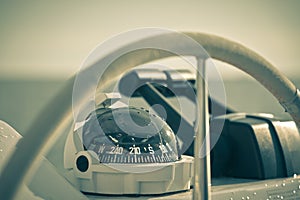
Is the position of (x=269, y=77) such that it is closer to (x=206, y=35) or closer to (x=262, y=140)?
(x=206, y=35)

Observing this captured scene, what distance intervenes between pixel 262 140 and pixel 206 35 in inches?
18.2

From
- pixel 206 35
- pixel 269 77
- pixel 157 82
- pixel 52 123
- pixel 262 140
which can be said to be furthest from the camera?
pixel 157 82

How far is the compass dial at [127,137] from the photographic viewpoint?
0.69m

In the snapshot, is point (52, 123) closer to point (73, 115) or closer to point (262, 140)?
point (73, 115)

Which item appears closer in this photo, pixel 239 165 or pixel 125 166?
pixel 125 166

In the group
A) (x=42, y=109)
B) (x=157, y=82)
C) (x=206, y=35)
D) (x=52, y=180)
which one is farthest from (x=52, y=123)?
(x=157, y=82)

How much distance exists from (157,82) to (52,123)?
705 millimetres

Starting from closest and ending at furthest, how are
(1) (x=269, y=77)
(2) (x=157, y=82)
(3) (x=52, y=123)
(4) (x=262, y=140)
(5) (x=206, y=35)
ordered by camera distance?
(3) (x=52, y=123) < (5) (x=206, y=35) < (1) (x=269, y=77) < (4) (x=262, y=140) < (2) (x=157, y=82)

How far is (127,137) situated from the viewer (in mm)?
701

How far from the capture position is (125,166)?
2.20 ft

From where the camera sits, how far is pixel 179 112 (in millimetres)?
951

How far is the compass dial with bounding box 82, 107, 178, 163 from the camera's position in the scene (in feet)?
2.25

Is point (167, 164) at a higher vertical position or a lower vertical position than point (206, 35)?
lower

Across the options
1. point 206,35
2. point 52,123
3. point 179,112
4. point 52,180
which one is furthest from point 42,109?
point 179,112
